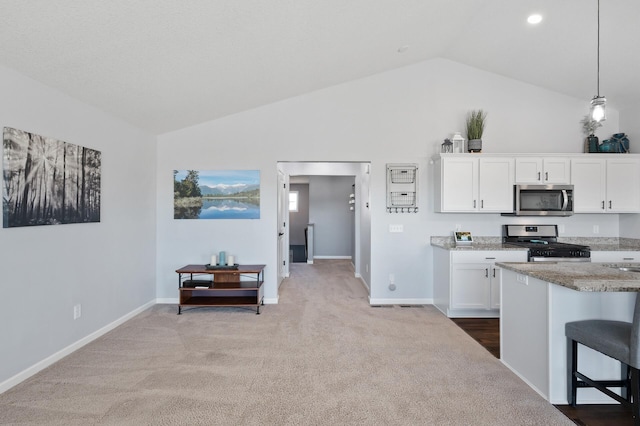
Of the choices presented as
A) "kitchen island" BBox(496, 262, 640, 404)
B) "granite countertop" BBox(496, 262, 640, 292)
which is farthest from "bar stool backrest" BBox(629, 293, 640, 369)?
"kitchen island" BBox(496, 262, 640, 404)

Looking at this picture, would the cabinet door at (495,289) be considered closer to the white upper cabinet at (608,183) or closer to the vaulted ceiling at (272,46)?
the white upper cabinet at (608,183)

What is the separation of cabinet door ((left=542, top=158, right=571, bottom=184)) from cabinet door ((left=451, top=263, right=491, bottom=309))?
1408 millimetres

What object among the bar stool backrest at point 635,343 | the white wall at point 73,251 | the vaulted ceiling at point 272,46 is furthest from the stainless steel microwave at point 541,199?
the white wall at point 73,251

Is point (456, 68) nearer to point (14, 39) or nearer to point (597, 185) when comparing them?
point (597, 185)

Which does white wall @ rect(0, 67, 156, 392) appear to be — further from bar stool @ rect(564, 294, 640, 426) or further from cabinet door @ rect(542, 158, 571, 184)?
cabinet door @ rect(542, 158, 571, 184)

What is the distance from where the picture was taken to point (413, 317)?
420 centimetres

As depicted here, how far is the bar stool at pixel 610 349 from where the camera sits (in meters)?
1.84

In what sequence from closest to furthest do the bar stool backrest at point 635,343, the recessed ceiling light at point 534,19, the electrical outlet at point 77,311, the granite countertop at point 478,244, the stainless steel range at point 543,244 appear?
the bar stool backrest at point 635,343
the electrical outlet at point 77,311
the recessed ceiling light at point 534,19
the stainless steel range at point 543,244
the granite countertop at point 478,244

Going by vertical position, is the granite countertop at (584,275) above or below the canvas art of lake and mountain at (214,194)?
below

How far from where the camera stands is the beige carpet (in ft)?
7.14

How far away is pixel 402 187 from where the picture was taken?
15.6 feet

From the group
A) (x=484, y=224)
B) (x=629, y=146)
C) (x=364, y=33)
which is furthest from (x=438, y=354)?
(x=629, y=146)

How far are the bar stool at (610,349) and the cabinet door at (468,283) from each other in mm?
1828

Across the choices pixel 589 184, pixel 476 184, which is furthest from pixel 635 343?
pixel 589 184
